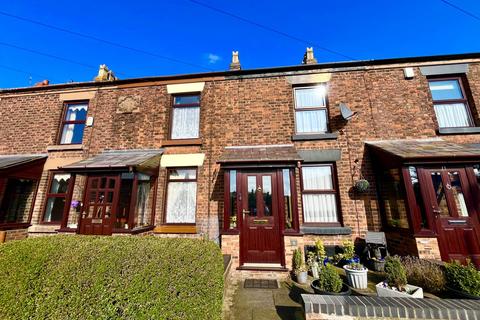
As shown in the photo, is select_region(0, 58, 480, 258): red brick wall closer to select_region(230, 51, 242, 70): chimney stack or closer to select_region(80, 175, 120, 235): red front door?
select_region(230, 51, 242, 70): chimney stack

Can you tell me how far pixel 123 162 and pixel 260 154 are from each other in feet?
14.5

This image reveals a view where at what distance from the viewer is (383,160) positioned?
6371 millimetres

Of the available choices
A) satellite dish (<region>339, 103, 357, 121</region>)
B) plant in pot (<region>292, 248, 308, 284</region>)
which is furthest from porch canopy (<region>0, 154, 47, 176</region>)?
satellite dish (<region>339, 103, 357, 121</region>)

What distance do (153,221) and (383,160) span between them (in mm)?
7650

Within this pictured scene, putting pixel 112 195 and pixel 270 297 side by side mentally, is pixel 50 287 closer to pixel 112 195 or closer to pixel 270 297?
pixel 270 297

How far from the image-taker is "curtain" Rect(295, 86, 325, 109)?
7.73 m

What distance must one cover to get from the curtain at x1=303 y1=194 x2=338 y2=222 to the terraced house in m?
0.03

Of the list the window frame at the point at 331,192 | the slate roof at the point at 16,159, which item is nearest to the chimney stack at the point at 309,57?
the window frame at the point at 331,192

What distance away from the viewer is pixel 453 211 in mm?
5531

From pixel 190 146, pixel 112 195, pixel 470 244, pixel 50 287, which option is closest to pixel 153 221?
pixel 112 195

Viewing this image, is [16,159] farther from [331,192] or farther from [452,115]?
[452,115]

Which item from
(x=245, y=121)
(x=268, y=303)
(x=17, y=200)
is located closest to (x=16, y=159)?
(x=17, y=200)

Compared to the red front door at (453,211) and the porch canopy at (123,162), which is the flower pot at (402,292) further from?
the porch canopy at (123,162)

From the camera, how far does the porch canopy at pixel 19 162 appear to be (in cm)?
711
